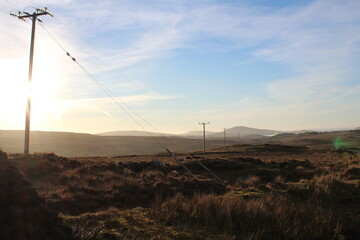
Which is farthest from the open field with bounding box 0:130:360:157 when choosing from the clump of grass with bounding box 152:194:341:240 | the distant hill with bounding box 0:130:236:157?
the clump of grass with bounding box 152:194:341:240

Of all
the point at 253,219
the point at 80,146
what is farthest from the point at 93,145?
the point at 253,219

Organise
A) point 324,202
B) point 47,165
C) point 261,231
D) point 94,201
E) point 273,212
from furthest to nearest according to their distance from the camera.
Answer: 1. point 47,165
2. point 94,201
3. point 324,202
4. point 273,212
5. point 261,231

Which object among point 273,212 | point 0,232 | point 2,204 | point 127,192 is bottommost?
point 127,192

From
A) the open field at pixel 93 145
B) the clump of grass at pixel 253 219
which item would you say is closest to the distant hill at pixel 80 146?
the open field at pixel 93 145

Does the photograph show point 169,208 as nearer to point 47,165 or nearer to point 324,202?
point 324,202

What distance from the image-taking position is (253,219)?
23.2ft

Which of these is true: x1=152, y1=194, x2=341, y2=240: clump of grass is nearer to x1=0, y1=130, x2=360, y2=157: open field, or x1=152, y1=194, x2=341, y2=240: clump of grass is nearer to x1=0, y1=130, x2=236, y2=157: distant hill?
x1=0, y1=130, x2=236, y2=157: distant hill

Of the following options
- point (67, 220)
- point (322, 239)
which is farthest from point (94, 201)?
point (322, 239)

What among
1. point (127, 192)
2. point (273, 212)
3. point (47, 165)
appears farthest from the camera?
point (47, 165)

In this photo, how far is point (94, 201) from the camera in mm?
12086

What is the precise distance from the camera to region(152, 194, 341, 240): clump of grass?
21.2 feet

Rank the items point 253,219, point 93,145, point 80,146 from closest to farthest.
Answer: point 253,219, point 80,146, point 93,145

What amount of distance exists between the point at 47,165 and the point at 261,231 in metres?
17.1

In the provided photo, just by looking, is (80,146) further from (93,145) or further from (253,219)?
(253,219)
